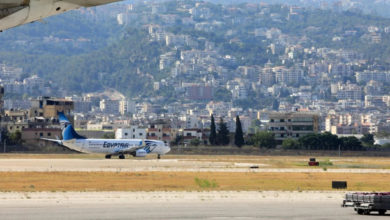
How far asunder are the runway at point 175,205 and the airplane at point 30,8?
22807 mm

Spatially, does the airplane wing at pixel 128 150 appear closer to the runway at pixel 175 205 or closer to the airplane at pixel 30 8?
the runway at pixel 175 205

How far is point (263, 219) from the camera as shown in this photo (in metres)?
41.7

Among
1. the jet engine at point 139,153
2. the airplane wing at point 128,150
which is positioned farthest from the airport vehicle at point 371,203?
the jet engine at point 139,153

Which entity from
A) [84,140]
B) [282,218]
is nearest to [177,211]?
[282,218]

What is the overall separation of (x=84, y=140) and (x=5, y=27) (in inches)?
5326

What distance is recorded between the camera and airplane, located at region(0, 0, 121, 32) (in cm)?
1911

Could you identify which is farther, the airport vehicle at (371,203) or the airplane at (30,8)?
the airport vehicle at (371,203)

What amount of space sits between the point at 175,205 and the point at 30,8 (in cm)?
3214

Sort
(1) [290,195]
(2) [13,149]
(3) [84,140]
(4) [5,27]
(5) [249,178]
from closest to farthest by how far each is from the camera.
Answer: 1. (4) [5,27]
2. (1) [290,195]
3. (5) [249,178]
4. (3) [84,140]
5. (2) [13,149]

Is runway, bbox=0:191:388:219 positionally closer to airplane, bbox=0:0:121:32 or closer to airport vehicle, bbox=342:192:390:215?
airport vehicle, bbox=342:192:390:215

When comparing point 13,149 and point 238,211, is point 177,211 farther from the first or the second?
point 13,149

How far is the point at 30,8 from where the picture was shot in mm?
19312

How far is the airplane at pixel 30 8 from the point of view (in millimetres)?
19109

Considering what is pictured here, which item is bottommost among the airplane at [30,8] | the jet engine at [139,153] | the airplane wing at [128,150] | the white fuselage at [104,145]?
the jet engine at [139,153]
